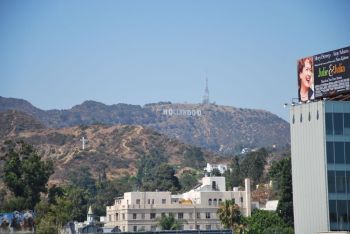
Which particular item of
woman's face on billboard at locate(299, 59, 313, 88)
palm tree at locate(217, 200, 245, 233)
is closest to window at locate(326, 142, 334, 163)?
woman's face on billboard at locate(299, 59, 313, 88)

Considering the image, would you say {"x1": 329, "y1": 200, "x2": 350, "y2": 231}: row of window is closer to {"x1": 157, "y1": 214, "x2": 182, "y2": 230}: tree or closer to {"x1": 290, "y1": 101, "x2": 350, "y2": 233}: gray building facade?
{"x1": 290, "y1": 101, "x2": 350, "y2": 233}: gray building facade

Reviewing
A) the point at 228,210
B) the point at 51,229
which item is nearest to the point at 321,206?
the point at 51,229

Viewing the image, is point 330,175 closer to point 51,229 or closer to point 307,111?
point 307,111

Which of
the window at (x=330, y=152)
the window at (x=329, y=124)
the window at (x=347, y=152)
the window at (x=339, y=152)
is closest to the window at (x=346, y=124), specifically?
the window at (x=347, y=152)

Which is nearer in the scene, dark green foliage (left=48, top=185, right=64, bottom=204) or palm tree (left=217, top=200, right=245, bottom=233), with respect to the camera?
palm tree (left=217, top=200, right=245, bottom=233)

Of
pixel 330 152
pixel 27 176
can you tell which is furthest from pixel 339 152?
pixel 27 176

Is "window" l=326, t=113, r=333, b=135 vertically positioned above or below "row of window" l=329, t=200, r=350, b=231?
above

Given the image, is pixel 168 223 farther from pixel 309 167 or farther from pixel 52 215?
pixel 309 167

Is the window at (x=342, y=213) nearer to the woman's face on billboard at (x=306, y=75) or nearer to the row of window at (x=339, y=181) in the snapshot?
the row of window at (x=339, y=181)
